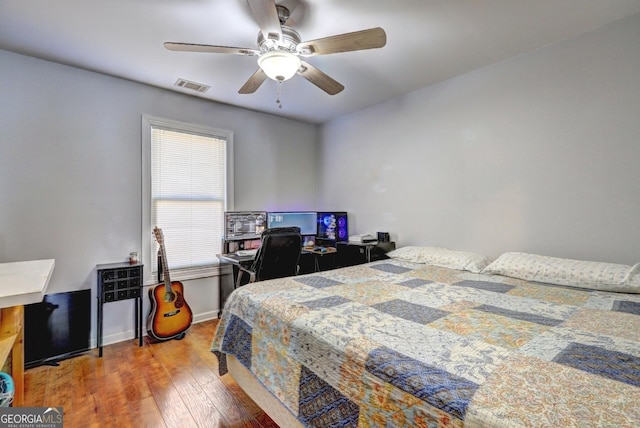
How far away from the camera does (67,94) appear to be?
2.76 m

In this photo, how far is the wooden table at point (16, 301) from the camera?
1.26 meters

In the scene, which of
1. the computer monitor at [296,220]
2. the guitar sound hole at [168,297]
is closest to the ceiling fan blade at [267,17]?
the computer monitor at [296,220]

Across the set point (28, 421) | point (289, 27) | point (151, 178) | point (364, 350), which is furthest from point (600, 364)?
point (151, 178)

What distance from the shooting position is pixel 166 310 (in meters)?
→ 3.04

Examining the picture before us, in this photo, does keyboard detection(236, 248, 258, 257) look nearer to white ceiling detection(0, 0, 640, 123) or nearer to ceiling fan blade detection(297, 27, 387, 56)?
white ceiling detection(0, 0, 640, 123)

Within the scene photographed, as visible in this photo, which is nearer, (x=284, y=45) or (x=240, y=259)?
(x=284, y=45)

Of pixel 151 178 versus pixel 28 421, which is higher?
pixel 151 178

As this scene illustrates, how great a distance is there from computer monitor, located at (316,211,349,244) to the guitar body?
1851 millimetres

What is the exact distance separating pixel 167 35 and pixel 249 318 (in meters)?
2.15

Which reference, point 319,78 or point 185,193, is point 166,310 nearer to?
point 185,193

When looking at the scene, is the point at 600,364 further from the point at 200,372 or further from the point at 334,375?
the point at 200,372

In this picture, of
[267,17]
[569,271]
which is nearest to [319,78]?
[267,17]

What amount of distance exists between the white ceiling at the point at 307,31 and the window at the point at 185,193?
639 mm

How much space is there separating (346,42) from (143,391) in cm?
272
